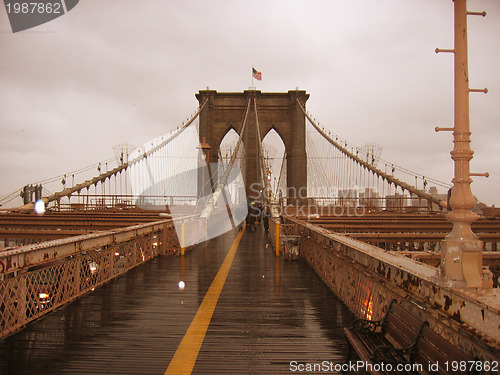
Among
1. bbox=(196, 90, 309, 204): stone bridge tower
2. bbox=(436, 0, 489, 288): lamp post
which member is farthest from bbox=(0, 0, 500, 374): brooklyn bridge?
bbox=(196, 90, 309, 204): stone bridge tower

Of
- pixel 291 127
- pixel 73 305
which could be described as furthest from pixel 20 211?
pixel 291 127

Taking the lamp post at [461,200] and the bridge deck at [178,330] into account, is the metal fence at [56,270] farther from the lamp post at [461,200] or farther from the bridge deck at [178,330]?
the lamp post at [461,200]

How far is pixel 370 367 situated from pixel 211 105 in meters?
45.2

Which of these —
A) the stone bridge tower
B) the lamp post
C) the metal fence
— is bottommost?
the metal fence

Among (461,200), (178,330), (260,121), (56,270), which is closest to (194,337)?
(178,330)

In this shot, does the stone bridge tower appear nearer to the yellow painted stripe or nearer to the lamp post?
the yellow painted stripe

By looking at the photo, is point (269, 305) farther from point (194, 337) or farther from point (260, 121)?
point (260, 121)

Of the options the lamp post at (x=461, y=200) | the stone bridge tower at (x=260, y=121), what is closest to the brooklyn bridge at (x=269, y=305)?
the lamp post at (x=461, y=200)

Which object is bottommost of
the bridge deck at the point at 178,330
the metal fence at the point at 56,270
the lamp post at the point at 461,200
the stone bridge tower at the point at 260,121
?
the bridge deck at the point at 178,330

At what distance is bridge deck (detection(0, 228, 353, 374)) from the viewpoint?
3.77 metres

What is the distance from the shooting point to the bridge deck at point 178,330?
12.4 ft

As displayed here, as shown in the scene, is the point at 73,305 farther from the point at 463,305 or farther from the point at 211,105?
the point at 211,105

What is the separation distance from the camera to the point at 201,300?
244 inches

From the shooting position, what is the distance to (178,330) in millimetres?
4711
